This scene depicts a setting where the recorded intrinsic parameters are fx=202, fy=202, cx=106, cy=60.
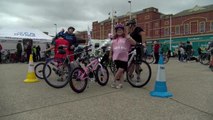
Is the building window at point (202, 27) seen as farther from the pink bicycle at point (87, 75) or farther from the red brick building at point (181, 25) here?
the pink bicycle at point (87, 75)

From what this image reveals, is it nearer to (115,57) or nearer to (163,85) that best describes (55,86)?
(115,57)

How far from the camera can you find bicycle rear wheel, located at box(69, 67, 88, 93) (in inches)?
177

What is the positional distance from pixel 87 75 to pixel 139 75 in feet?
4.63

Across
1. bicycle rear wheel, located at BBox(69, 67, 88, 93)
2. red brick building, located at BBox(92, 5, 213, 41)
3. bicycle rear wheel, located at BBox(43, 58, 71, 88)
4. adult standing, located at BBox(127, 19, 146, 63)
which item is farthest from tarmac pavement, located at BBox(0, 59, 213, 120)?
red brick building, located at BBox(92, 5, 213, 41)

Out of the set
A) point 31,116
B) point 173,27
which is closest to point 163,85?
point 31,116

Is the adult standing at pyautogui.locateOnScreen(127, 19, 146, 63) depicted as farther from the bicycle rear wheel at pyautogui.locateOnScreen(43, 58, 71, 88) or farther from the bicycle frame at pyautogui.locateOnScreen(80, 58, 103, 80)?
the bicycle rear wheel at pyautogui.locateOnScreen(43, 58, 71, 88)

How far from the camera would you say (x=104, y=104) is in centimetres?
370

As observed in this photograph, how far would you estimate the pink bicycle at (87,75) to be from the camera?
4562 mm

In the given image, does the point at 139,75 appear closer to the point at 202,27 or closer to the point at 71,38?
the point at 71,38

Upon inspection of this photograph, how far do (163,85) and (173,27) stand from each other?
50.3 m

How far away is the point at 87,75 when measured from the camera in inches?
194

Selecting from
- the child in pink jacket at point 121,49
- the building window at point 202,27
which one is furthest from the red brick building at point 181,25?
the child in pink jacket at point 121,49

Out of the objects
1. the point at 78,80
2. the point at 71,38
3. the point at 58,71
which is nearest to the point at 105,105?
the point at 78,80

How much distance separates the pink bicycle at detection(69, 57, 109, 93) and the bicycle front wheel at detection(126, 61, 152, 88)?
705 mm
